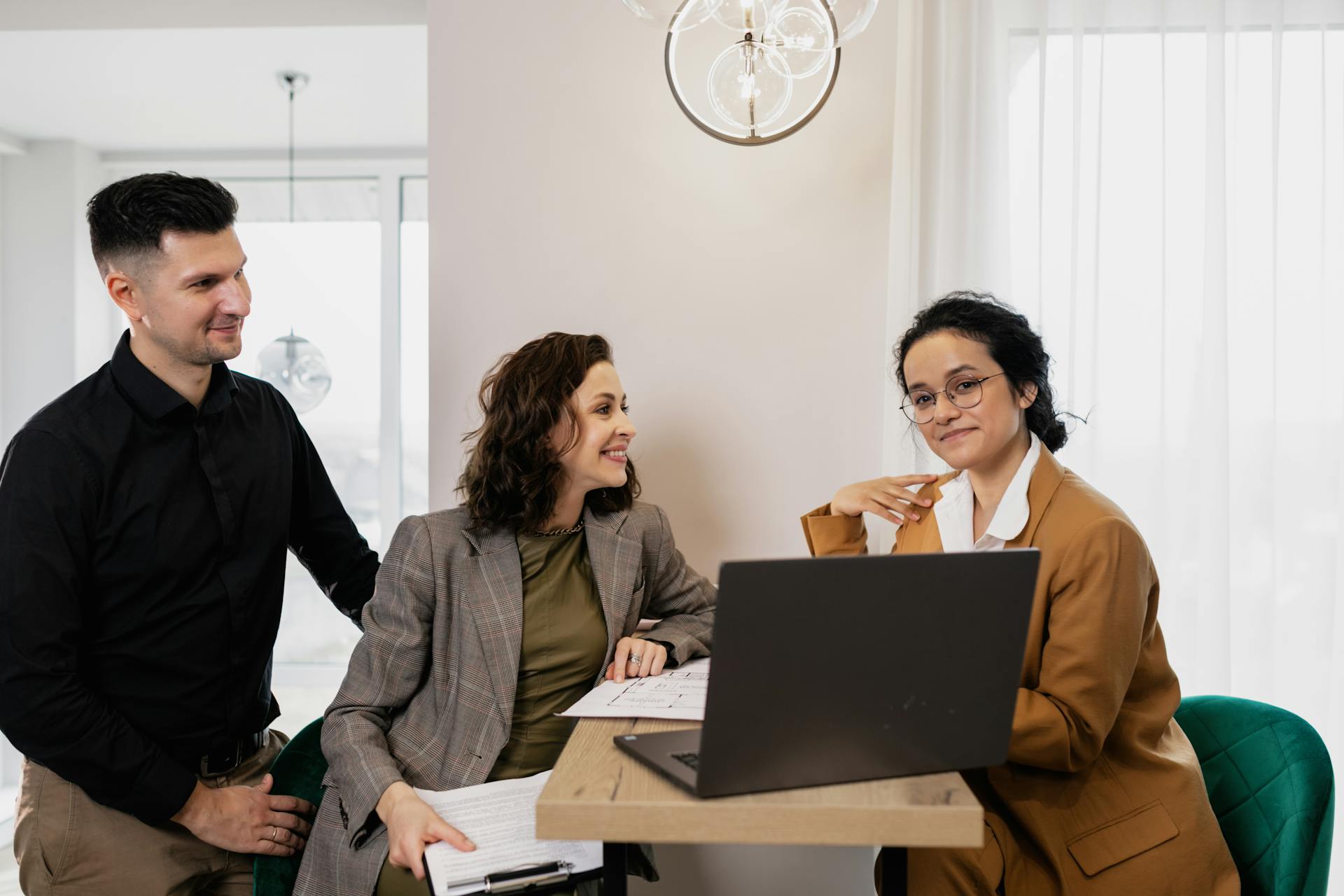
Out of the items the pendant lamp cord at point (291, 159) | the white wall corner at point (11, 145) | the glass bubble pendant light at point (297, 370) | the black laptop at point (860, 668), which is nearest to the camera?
the black laptop at point (860, 668)

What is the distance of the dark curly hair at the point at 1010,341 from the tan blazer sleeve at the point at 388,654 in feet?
3.19

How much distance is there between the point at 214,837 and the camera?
65.6 inches

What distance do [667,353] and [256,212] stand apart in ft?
11.8

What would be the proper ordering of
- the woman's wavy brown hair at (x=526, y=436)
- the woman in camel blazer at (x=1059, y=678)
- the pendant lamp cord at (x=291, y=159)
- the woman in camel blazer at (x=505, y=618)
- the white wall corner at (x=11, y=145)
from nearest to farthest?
the woman in camel blazer at (x=1059, y=678)
the woman in camel blazer at (x=505, y=618)
the woman's wavy brown hair at (x=526, y=436)
the pendant lamp cord at (x=291, y=159)
the white wall corner at (x=11, y=145)

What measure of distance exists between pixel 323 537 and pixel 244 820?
0.59 metres

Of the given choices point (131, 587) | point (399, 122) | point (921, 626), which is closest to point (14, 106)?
point (399, 122)

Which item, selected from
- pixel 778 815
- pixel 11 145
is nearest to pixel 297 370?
pixel 11 145

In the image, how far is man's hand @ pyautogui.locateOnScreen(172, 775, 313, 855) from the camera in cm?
167

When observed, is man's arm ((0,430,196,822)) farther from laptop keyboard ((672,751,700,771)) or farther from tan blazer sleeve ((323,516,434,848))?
laptop keyboard ((672,751,700,771))

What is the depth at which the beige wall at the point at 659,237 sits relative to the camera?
91.1 inches

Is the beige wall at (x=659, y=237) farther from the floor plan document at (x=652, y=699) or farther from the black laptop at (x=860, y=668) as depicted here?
the black laptop at (x=860, y=668)

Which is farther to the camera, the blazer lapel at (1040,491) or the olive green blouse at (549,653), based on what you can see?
the olive green blouse at (549,653)

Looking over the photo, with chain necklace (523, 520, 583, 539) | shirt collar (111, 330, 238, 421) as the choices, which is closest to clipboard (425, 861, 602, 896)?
chain necklace (523, 520, 583, 539)

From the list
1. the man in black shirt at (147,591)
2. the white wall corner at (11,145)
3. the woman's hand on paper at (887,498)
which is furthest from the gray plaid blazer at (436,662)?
the white wall corner at (11,145)
